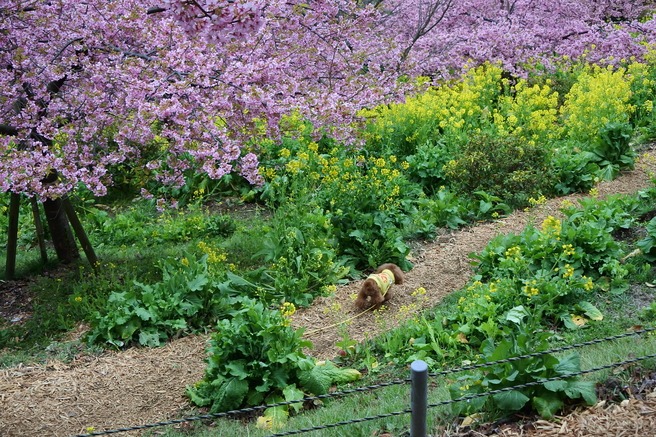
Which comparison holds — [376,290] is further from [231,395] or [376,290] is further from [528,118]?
[528,118]

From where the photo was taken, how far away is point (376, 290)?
18.9 feet

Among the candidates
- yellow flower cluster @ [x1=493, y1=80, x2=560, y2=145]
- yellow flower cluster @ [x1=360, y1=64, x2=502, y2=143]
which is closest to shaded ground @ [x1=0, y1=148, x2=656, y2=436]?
yellow flower cluster @ [x1=493, y1=80, x2=560, y2=145]

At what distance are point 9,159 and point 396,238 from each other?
3439mm

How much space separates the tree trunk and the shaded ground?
0.74 meters

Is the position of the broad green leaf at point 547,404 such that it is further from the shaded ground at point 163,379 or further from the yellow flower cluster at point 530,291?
the yellow flower cluster at point 530,291

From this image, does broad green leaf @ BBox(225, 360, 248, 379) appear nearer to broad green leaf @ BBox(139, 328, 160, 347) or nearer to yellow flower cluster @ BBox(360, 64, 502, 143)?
broad green leaf @ BBox(139, 328, 160, 347)

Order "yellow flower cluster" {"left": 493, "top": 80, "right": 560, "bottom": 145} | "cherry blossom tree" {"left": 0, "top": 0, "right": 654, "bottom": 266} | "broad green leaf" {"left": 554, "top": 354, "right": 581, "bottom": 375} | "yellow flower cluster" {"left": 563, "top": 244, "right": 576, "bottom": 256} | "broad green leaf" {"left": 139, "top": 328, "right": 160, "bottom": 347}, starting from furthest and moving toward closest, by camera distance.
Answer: "yellow flower cluster" {"left": 493, "top": 80, "right": 560, "bottom": 145}, "broad green leaf" {"left": 139, "top": 328, "right": 160, "bottom": 347}, "cherry blossom tree" {"left": 0, "top": 0, "right": 654, "bottom": 266}, "yellow flower cluster" {"left": 563, "top": 244, "right": 576, "bottom": 256}, "broad green leaf" {"left": 554, "top": 354, "right": 581, "bottom": 375}

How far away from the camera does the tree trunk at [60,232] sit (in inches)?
280

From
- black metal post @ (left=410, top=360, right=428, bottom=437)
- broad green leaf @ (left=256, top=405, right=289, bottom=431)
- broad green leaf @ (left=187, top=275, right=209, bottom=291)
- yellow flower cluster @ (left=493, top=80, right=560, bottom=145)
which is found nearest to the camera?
black metal post @ (left=410, top=360, right=428, bottom=437)

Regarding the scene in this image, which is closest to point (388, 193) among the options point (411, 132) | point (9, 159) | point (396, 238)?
point (396, 238)

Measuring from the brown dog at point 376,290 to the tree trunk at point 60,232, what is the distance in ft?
10.7

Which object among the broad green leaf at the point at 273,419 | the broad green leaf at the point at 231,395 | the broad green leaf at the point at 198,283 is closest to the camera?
the broad green leaf at the point at 273,419

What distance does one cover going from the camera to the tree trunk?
7.12m

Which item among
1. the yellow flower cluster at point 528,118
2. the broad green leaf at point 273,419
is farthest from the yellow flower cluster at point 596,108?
the broad green leaf at point 273,419
